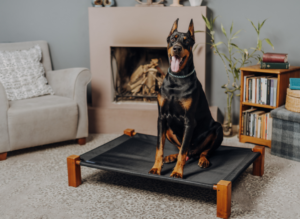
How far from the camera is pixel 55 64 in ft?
11.6

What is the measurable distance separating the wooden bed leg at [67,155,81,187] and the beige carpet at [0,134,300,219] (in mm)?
38

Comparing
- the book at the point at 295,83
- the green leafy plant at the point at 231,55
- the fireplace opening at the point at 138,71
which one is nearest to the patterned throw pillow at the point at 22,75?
the fireplace opening at the point at 138,71

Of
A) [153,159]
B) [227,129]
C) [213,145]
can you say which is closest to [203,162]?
[213,145]

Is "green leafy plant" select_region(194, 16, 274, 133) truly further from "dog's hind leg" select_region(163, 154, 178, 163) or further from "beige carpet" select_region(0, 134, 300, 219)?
"dog's hind leg" select_region(163, 154, 178, 163)

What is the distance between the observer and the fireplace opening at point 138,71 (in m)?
3.29

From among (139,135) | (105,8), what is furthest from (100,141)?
(105,8)


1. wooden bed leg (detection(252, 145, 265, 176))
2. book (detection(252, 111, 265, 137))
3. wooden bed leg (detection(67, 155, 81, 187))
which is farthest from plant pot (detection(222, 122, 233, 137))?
wooden bed leg (detection(67, 155, 81, 187))

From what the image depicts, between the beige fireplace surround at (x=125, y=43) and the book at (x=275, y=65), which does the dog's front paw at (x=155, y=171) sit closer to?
the beige fireplace surround at (x=125, y=43)

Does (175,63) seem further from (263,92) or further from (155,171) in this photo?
(263,92)

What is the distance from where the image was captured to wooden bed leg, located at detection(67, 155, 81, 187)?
2010 millimetres

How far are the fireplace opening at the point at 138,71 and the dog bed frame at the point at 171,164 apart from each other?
99cm

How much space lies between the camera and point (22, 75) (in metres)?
2.92

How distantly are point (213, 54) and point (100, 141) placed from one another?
1394 mm

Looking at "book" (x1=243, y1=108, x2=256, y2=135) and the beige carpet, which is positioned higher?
"book" (x1=243, y1=108, x2=256, y2=135)
